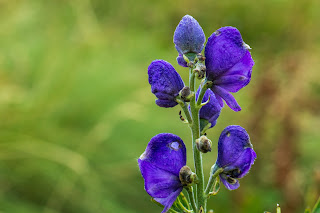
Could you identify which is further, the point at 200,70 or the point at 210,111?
the point at 210,111

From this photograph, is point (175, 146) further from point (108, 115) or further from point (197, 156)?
point (108, 115)

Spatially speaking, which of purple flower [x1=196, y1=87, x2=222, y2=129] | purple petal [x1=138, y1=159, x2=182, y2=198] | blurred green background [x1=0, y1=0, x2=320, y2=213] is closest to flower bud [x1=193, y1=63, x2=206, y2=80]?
purple flower [x1=196, y1=87, x2=222, y2=129]

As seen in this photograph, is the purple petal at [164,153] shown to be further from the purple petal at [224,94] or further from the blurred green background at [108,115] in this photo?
the blurred green background at [108,115]

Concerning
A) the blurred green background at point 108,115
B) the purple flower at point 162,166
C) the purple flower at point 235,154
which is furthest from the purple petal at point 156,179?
the blurred green background at point 108,115

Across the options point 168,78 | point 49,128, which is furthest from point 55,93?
point 168,78

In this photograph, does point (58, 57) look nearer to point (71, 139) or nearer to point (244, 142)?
point (71, 139)

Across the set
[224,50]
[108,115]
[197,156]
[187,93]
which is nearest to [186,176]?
[197,156]

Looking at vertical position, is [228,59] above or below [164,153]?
above
